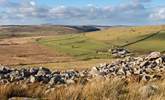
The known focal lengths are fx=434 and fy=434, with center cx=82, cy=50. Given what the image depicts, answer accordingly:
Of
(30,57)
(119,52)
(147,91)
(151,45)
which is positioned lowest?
(30,57)

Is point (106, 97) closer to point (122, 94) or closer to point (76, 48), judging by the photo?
point (122, 94)

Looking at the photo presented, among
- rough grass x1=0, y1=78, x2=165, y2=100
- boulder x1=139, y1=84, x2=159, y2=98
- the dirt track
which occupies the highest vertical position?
rough grass x1=0, y1=78, x2=165, y2=100

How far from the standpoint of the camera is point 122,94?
9.98 metres

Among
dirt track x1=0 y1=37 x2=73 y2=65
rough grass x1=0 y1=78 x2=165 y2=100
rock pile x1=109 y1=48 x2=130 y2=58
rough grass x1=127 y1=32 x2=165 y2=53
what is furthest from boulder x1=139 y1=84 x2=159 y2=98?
rough grass x1=127 y1=32 x2=165 y2=53

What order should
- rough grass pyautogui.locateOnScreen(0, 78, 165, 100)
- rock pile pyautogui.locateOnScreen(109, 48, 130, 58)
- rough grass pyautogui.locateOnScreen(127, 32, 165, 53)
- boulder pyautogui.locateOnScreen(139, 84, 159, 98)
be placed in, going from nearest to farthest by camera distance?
rough grass pyautogui.locateOnScreen(0, 78, 165, 100), boulder pyautogui.locateOnScreen(139, 84, 159, 98), rock pile pyautogui.locateOnScreen(109, 48, 130, 58), rough grass pyautogui.locateOnScreen(127, 32, 165, 53)

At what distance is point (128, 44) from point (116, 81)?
84.9 meters

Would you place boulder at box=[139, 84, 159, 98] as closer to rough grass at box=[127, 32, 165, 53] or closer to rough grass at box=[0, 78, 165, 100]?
rough grass at box=[0, 78, 165, 100]

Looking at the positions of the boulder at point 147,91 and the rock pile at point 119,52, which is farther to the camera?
the rock pile at point 119,52

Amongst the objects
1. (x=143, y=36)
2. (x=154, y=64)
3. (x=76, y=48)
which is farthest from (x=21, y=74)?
(x=143, y=36)

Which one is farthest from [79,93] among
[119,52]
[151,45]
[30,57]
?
[151,45]

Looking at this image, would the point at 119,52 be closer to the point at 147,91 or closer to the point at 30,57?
the point at 30,57

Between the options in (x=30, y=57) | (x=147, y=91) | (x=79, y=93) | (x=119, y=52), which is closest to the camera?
(x=79, y=93)

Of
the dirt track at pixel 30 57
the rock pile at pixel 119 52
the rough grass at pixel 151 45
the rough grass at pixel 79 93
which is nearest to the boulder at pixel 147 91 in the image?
the rough grass at pixel 79 93

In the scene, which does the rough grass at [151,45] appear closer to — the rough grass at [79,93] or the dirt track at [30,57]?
the dirt track at [30,57]
